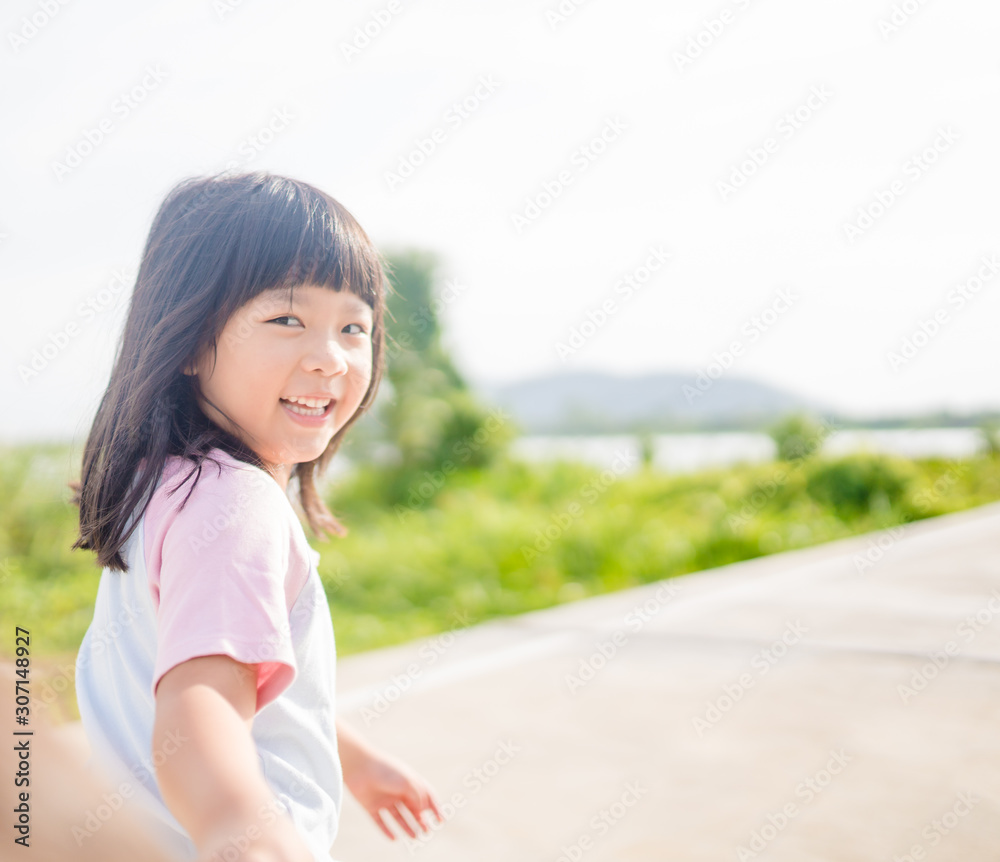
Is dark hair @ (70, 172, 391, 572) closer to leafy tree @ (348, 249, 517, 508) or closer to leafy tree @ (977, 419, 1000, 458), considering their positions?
leafy tree @ (348, 249, 517, 508)

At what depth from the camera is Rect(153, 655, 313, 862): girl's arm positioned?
81 centimetres

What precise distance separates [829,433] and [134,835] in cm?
910

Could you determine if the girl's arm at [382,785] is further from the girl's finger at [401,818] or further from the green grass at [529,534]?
the green grass at [529,534]

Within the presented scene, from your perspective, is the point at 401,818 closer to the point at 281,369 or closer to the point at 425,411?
the point at 281,369

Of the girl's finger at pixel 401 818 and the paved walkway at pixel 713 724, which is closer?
the girl's finger at pixel 401 818

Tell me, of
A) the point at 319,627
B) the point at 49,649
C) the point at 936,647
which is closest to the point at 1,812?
the point at 319,627

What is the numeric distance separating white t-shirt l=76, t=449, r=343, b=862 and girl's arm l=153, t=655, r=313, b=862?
16 millimetres

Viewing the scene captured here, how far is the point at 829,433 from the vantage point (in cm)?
893

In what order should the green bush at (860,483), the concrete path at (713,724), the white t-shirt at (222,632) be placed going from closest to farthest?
1. the white t-shirt at (222,632)
2. the concrete path at (713,724)
3. the green bush at (860,483)

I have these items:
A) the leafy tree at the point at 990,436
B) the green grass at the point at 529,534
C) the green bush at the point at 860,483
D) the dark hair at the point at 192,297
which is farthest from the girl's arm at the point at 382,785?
the leafy tree at the point at 990,436

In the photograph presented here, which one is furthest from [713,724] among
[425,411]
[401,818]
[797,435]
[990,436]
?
[990,436]

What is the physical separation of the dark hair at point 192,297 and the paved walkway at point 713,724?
171 cm

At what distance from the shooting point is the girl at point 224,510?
2.91ft

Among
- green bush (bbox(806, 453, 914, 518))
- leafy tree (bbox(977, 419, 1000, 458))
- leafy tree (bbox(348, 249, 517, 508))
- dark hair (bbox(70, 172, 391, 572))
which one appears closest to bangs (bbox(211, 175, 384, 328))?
dark hair (bbox(70, 172, 391, 572))
